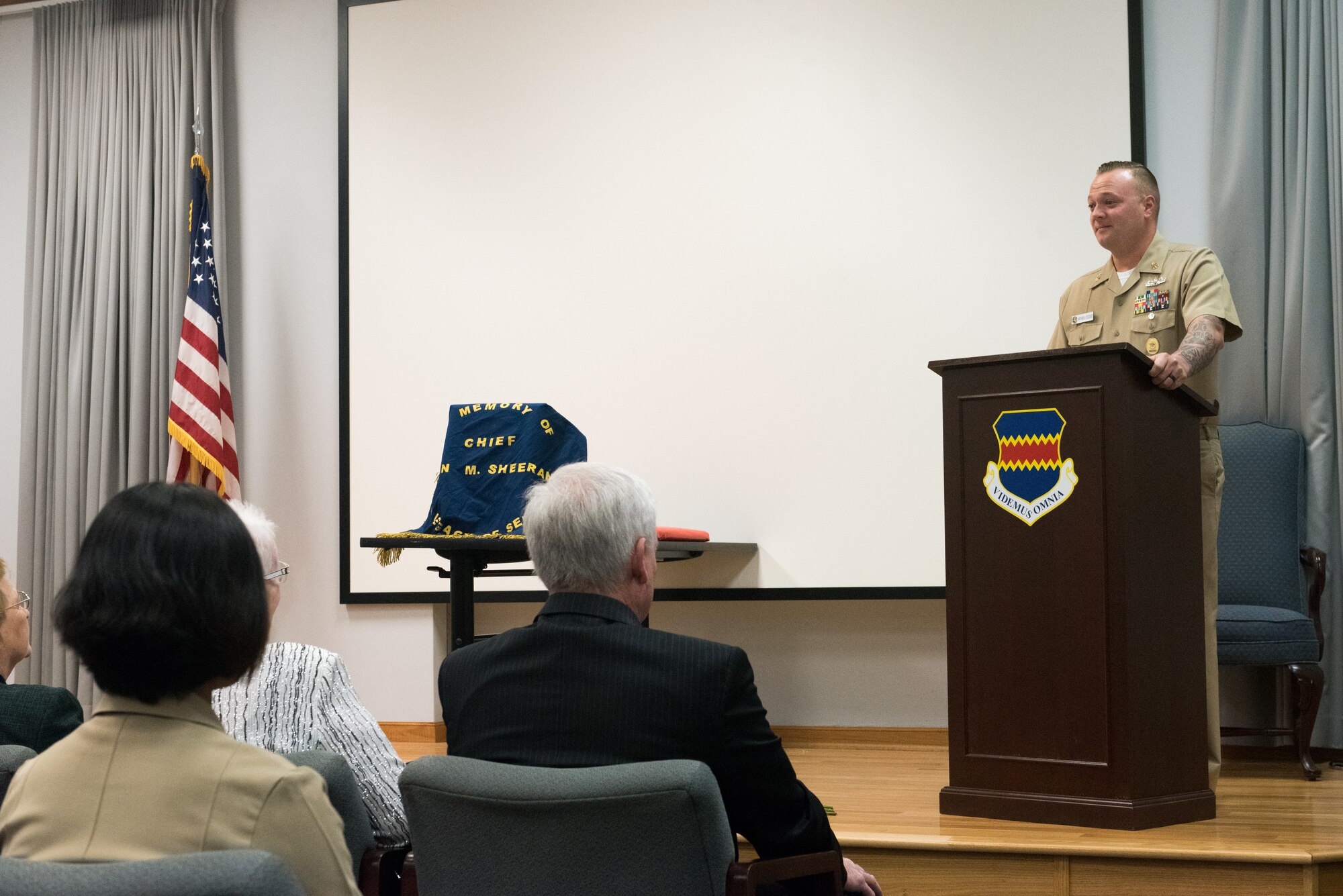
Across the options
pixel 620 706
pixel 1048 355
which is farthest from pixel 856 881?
pixel 1048 355

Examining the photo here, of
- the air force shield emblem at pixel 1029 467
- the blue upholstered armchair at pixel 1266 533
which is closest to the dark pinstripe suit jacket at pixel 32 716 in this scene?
the air force shield emblem at pixel 1029 467

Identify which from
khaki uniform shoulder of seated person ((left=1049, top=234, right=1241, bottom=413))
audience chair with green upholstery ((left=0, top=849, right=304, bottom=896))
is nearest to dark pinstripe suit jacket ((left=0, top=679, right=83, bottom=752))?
audience chair with green upholstery ((left=0, top=849, right=304, bottom=896))

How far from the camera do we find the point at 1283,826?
3.03 m

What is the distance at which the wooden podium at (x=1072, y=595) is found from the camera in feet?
9.77

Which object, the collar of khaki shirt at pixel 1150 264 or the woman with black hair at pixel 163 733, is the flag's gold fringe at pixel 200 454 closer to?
the collar of khaki shirt at pixel 1150 264

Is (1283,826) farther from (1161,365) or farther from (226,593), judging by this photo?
(226,593)

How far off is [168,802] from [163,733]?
69mm

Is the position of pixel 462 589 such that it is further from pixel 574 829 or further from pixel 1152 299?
pixel 574 829

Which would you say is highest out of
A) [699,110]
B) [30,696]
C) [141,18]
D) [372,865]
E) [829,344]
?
[141,18]

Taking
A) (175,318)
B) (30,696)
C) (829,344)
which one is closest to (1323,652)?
A: (829,344)

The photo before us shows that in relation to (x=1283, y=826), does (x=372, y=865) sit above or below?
above

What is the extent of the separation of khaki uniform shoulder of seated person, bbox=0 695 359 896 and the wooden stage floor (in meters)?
2.04

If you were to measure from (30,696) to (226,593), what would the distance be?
1.30 metres

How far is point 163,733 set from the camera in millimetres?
1166
